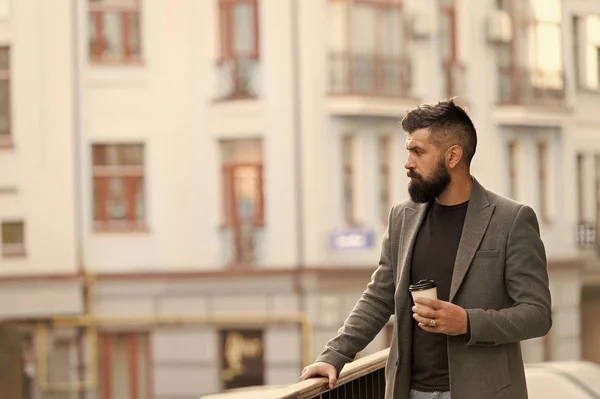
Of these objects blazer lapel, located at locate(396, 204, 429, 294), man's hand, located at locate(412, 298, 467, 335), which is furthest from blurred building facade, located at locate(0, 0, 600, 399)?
man's hand, located at locate(412, 298, 467, 335)

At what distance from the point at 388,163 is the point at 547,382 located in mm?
6072

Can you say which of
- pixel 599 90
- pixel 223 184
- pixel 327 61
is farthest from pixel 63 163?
pixel 599 90

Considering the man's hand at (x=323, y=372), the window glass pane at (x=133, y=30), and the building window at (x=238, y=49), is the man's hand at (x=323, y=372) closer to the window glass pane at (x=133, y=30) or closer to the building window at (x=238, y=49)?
the building window at (x=238, y=49)

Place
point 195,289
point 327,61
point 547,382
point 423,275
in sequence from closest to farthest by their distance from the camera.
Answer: point 423,275 < point 547,382 < point 327,61 < point 195,289

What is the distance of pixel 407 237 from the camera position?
6.63ft

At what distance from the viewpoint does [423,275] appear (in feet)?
6.51

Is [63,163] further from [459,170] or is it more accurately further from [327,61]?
[459,170]

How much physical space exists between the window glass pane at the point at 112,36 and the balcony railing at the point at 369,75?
1822 millimetres

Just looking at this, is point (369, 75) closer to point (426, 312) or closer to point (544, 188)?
point (544, 188)

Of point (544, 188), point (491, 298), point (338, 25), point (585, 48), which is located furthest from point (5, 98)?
point (491, 298)

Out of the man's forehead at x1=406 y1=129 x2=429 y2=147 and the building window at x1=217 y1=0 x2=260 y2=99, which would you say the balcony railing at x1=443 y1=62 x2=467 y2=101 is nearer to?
the building window at x1=217 y1=0 x2=260 y2=99

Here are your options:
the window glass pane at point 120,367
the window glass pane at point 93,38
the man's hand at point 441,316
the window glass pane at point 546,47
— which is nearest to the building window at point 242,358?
the window glass pane at point 120,367

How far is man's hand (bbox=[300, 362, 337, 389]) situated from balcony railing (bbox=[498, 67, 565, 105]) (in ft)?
27.8

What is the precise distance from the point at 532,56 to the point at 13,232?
4.86 metres
